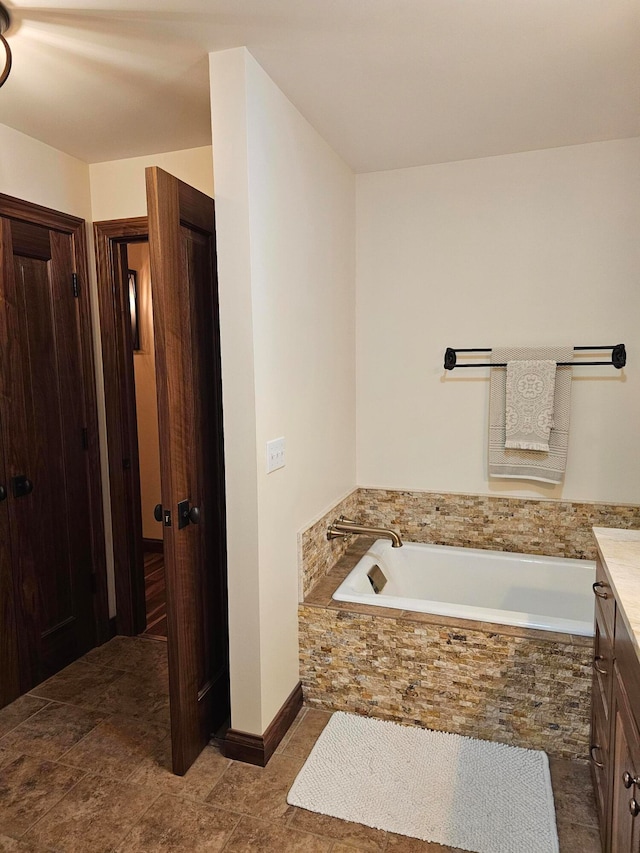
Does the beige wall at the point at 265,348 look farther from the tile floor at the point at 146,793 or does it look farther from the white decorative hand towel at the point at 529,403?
the white decorative hand towel at the point at 529,403

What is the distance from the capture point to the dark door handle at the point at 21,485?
2.47 meters

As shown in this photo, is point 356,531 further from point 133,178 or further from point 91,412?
point 133,178

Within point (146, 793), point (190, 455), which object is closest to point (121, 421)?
point (190, 455)

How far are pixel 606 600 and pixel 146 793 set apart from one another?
1.62 meters

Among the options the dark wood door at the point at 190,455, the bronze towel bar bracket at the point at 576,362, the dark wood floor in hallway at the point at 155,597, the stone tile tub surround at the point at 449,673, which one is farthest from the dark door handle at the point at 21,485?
the bronze towel bar bracket at the point at 576,362

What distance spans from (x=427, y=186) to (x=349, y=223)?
438 millimetres

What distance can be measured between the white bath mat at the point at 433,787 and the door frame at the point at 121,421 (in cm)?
137

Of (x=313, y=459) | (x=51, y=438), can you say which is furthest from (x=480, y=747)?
(x=51, y=438)

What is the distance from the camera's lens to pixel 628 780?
4.06ft

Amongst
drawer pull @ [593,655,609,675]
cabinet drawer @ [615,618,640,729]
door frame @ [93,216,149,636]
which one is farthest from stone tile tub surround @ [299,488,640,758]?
door frame @ [93,216,149,636]

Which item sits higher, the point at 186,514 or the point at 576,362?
the point at 576,362

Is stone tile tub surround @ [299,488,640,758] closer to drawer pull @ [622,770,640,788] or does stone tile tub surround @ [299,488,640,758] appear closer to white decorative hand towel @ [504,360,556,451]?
white decorative hand towel @ [504,360,556,451]

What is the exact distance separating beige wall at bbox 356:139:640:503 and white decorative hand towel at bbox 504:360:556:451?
0.53 ft

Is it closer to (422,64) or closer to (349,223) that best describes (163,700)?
(349,223)
